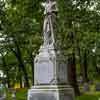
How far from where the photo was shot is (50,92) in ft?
39.4

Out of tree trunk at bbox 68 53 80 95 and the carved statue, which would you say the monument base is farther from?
tree trunk at bbox 68 53 80 95

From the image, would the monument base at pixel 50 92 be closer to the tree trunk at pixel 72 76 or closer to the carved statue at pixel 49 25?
the carved statue at pixel 49 25

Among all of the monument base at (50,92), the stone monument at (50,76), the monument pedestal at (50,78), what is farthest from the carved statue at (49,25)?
the monument base at (50,92)

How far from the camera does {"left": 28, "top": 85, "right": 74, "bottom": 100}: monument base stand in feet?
39.1

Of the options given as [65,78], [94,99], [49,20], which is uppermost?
[49,20]

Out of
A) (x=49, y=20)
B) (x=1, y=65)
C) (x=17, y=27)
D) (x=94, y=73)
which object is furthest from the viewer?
(x=94, y=73)

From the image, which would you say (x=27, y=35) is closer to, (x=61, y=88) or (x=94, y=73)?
(x=61, y=88)

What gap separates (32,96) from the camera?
12305 mm

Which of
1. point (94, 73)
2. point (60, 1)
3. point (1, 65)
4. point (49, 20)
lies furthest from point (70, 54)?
point (94, 73)

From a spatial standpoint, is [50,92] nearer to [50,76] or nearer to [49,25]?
[50,76]

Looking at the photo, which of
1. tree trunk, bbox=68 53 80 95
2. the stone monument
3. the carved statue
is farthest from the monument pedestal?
tree trunk, bbox=68 53 80 95

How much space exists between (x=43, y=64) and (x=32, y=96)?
3.80 ft

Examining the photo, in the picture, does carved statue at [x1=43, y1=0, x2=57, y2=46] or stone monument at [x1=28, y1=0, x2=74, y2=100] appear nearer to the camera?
stone monument at [x1=28, y1=0, x2=74, y2=100]

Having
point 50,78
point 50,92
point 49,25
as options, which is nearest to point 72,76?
point 49,25
